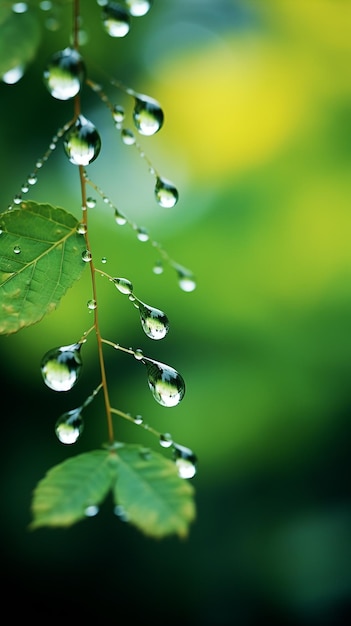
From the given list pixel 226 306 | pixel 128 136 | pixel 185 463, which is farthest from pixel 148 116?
pixel 226 306

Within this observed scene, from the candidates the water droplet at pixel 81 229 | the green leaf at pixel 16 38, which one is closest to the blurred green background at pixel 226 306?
the green leaf at pixel 16 38

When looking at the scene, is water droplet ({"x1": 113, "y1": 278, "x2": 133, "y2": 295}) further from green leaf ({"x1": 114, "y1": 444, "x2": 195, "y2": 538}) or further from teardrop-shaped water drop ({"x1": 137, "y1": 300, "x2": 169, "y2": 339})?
green leaf ({"x1": 114, "y1": 444, "x2": 195, "y2": 538})

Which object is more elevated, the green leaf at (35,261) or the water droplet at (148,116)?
the water droplet at (148,116)

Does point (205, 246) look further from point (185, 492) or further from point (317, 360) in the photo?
point (185, 492)

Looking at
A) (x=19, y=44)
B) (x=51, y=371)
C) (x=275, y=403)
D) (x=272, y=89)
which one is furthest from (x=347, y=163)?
(x=51, y=371)


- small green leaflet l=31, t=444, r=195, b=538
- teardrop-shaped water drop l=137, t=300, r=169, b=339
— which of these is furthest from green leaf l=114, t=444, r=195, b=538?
teardrop-shaped water drop l=137, t=300, r=169, b=339

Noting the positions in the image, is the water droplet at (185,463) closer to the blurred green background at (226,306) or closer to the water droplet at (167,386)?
the water droplet at (167,386)

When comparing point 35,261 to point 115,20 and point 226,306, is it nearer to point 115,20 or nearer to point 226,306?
point 115,20
